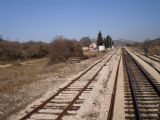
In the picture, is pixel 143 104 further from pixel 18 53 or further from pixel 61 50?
pixel 18 53

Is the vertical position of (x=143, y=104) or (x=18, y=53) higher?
(x=18, y=53)

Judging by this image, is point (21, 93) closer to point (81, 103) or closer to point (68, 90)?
point (68, 90)

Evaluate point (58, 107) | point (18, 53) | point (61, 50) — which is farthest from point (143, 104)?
point (18, 53)

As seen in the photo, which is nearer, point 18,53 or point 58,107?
point 58,107

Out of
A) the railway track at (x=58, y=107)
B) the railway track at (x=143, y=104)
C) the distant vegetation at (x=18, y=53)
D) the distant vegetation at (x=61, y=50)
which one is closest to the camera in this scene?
the railway track at (x=143, y=104)

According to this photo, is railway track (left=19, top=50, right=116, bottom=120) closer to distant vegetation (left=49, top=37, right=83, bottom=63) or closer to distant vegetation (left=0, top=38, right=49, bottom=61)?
distant vegetation (left=49, top=37, right=83, bottom=63)

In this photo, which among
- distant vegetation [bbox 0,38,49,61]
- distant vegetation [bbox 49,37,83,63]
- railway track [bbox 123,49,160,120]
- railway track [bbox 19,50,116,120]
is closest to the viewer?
railway track [bbox 123,49,160,120]

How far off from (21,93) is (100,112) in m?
6.54

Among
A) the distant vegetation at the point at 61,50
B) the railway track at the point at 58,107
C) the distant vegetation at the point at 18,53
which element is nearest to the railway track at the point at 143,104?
the railway track at the point at 58,107

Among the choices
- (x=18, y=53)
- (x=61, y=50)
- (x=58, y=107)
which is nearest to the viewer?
(x=58, y=107)

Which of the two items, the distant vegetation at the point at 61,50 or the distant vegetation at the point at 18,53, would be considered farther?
the distant vegetation at the point at 18,53

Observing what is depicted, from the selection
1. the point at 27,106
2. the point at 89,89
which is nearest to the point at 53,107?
the point at 27,106

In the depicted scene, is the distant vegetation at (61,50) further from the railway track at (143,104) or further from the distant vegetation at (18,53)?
the railway track at (143,104)

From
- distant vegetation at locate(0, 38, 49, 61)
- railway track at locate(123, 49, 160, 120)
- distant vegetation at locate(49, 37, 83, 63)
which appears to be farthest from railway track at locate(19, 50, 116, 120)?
distant vegetation at locate(0, 38, 49, 61)
